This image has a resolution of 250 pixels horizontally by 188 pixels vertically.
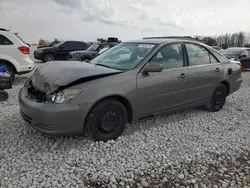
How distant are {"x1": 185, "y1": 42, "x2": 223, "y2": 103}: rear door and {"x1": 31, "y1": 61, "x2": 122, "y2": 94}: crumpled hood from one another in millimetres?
1715

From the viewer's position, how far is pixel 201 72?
15.2ft

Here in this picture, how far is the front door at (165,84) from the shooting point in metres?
3.78

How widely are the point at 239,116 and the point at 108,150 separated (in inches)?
130

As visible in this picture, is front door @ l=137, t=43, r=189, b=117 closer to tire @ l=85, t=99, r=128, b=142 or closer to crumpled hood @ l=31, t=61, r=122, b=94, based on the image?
tire @ l=85, t=99, r=128, b=142

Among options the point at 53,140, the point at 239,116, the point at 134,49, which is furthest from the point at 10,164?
the point at 239,116

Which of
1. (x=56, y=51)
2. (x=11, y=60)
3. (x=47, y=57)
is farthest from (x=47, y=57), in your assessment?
(x=11, y=60)

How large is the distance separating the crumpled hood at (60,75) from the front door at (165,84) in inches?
22.8

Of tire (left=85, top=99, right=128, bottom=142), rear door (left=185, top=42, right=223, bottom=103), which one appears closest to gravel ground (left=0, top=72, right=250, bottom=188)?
tire (left=85, top=99, right=128, bottom=142)

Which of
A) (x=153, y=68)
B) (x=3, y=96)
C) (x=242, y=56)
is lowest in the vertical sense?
(x=3, y=96)

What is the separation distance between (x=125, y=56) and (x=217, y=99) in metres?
2.48

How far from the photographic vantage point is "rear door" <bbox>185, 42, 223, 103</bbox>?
178 inches

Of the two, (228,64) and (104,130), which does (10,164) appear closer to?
(104,130)

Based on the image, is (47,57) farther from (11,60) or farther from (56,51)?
(11,60)

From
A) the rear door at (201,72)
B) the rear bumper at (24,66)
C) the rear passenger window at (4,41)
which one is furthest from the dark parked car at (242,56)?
the rear passenger window at (4,41)
